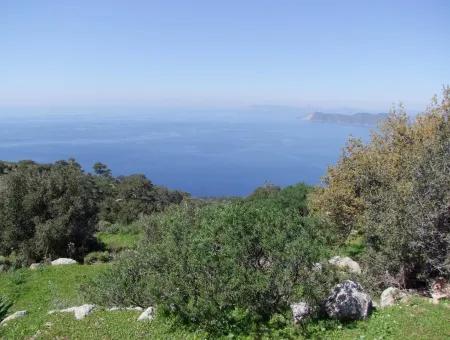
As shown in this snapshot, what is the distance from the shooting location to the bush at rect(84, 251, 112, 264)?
24.5m

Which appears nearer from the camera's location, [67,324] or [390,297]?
[67,324]

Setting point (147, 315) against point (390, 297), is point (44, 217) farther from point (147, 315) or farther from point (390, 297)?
point (390, 297)

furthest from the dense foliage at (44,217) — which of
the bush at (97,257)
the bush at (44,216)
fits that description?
the bush at (97,257)

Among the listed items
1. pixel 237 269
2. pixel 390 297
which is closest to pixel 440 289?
pixel 390 297

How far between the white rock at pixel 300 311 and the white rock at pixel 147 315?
12.9 ft

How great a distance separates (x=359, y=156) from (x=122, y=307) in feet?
49.5

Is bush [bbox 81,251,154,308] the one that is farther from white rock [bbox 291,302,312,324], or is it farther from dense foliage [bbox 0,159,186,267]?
dense foliage [bbox 0,159,186,267]

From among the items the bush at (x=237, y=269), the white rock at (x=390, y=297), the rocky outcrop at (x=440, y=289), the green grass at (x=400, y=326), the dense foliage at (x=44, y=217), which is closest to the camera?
the green grass at (x=400, y=326)

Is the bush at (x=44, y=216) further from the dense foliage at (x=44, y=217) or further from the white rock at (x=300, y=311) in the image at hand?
the white rock at (x=300, y=311)

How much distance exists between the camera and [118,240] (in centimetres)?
3167

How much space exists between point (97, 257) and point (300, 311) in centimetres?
1720

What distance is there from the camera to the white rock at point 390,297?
13.1m

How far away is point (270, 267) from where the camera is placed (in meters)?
11.1

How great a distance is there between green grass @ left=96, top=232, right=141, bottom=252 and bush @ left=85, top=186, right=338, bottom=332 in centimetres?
1667
